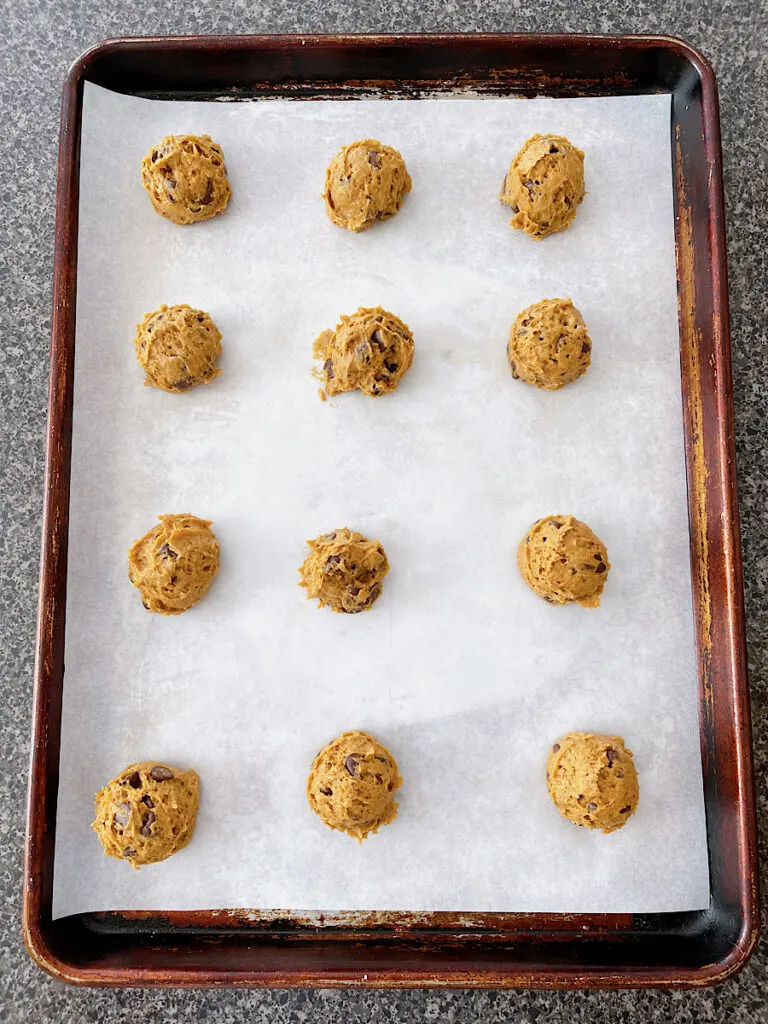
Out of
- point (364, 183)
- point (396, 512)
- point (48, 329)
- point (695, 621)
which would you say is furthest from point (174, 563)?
point (695, 621)

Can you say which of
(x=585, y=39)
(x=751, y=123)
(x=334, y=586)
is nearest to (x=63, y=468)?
(x=334, y=586)

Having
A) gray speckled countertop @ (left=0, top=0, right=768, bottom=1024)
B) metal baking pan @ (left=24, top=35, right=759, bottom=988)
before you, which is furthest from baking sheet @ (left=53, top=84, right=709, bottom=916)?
gray speckled countertop @ (left=0, top=0, right=768, bottom=1024)

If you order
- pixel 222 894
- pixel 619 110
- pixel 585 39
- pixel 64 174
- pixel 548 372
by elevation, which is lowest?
pixel 222 894

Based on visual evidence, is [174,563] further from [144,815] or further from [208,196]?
[208,196]

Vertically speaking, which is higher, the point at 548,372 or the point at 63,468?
the point at 548,372

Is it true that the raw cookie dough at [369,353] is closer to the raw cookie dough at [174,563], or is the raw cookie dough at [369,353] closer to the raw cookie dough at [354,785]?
the raw cookie dough at [174,563]

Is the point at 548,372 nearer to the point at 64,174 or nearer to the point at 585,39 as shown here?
the point at 585,39
